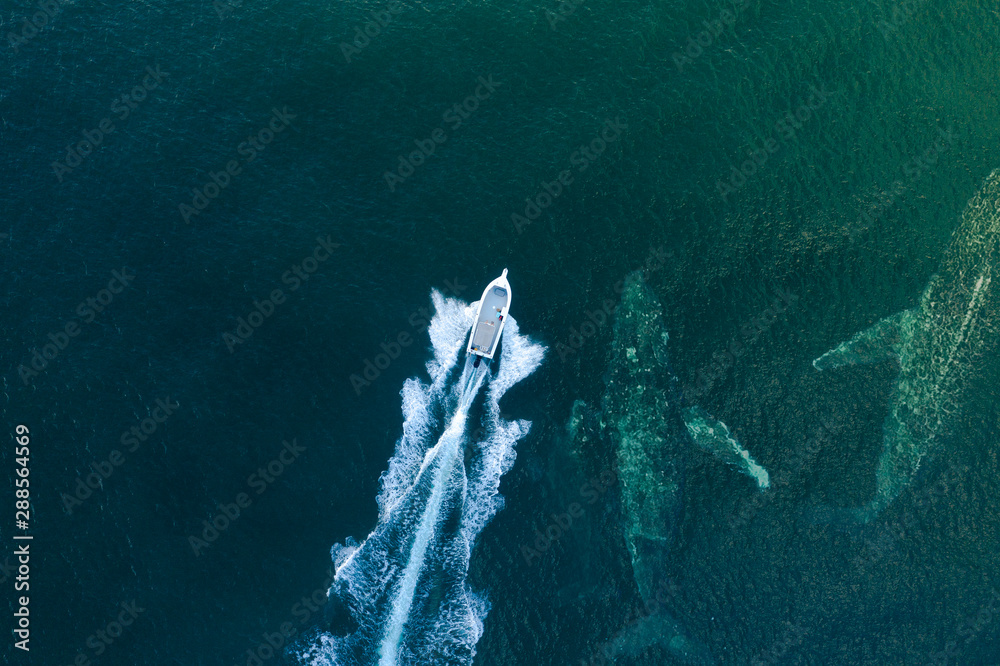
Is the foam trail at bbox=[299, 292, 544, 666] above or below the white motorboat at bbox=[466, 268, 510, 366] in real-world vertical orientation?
below

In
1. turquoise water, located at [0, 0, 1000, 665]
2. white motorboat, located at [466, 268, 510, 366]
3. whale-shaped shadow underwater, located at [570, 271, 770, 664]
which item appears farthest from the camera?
white motorboat, located at [466, 268, 510, 366]

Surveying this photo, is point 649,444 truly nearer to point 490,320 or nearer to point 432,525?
point 490,320

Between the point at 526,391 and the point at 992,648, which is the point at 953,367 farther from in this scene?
the point at 526,391

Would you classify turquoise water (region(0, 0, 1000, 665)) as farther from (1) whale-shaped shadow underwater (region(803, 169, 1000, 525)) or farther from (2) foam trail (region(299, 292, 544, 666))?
(2) foam trail (region(299, 292, 544, 666))

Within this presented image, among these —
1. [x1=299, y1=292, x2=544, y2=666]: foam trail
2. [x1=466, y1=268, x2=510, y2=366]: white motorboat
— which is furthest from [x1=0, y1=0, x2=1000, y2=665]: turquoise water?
[x1=466, y1=268, x2=510, y2=366]: white motorboat

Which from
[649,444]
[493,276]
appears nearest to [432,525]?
[649,444]

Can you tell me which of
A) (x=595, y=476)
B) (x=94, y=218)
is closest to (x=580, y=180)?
(x=595, y=476)

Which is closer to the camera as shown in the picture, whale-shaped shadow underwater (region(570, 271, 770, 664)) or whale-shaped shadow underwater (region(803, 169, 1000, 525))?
whale-shaped shadow underwater (region(570, 271, 770, 664))
